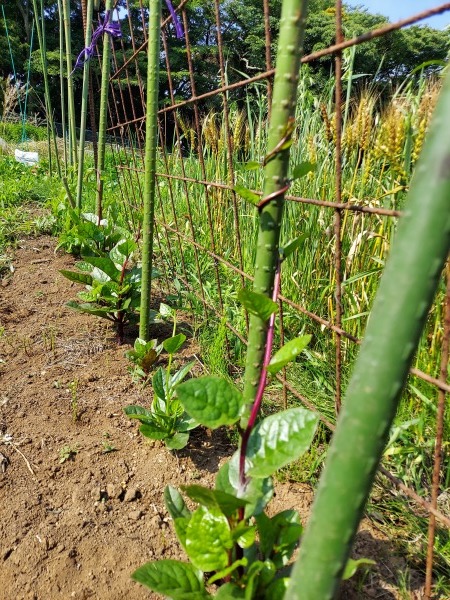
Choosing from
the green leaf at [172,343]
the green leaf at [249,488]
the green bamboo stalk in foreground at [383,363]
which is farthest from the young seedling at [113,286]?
the green bamboo stalk in foreground at [383,363]

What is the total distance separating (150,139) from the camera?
1396 mm

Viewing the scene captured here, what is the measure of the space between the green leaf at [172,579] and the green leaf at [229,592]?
0.06 m

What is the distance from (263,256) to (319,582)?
434mm

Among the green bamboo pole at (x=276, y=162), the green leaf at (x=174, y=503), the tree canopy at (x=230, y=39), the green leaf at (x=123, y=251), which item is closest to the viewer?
the green bamboo pole at (x=276, y=162)

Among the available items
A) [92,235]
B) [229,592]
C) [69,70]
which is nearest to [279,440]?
[229,592]

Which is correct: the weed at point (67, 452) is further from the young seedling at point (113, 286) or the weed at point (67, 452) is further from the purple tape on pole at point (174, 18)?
the purple tape on pole at point (174, 18)

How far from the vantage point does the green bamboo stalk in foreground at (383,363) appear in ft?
0.84

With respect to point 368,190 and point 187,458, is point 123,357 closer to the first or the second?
point 187,458

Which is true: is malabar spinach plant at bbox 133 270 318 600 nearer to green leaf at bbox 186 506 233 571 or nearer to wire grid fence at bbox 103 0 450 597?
green leaf at bbox 186 506 233 571

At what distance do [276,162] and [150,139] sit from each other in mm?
889

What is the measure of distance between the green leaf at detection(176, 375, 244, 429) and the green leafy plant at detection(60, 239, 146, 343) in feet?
3.74

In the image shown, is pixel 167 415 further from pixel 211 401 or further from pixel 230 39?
pixel 230 39

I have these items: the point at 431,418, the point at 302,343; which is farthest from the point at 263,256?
the point at 431,418

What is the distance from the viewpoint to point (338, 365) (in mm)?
1007
